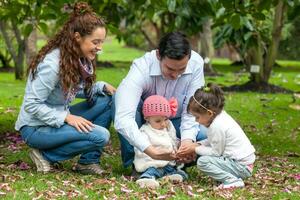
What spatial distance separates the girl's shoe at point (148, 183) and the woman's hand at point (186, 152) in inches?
11.0

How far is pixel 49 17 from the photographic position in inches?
278

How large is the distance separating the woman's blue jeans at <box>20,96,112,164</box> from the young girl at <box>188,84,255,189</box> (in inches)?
28.4

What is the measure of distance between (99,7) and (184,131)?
3.60 metres

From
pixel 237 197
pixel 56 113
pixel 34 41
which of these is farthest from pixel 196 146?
pixel 34 41

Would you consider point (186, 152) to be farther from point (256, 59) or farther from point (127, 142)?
point (256, 59)

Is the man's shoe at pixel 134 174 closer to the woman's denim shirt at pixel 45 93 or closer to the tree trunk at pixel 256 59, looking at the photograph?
the woman's denim shirt at pixel 45 93

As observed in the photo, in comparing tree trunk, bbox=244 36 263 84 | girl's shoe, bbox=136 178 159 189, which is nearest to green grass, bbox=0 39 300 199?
girl's shoe, bbox=136 178 159 189

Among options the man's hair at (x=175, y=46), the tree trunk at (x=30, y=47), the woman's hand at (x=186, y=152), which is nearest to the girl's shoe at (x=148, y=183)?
the woman's hand at (x=186, y=152)

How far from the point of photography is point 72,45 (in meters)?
5.00

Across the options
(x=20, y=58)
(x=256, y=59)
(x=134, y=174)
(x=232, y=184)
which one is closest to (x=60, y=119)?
(x=134, y=174)

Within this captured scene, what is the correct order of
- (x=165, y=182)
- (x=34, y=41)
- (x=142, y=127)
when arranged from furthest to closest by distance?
(x=34, y=41) → (x=142, y=127) → (x=165, y=182)

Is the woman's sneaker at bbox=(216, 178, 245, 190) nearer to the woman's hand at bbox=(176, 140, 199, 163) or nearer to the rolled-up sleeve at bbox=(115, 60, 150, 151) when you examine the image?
the woman's hand at bbox=(176, 140, 199, 163)

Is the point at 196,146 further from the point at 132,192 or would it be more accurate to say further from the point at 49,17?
the point at 49,17

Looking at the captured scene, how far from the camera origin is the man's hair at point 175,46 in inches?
187
